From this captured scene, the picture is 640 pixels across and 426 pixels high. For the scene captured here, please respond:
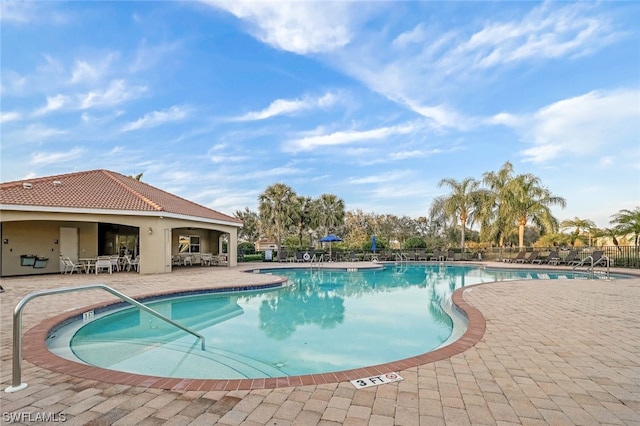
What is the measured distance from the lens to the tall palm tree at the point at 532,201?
2553 cm

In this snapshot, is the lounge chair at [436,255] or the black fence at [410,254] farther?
the lounge chair at [436,255]

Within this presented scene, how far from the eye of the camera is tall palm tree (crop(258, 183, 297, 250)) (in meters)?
27.9

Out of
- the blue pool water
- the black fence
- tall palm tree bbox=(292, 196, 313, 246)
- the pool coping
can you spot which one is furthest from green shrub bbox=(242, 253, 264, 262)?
the pool coping

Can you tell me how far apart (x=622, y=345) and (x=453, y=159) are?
21.1 meters

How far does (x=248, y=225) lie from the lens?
5162 centimetres

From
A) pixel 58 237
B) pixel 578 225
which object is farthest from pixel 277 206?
pixel 578 225

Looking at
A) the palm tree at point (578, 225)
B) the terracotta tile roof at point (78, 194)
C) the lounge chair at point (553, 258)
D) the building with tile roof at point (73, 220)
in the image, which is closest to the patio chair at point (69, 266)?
the building with tile roof at point (73, 220)

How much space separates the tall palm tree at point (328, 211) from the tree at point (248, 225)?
23605 millimetres

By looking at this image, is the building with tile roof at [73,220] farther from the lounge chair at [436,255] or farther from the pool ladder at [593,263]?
the lounge chair at [436,255]

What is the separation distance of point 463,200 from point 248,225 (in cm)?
3302

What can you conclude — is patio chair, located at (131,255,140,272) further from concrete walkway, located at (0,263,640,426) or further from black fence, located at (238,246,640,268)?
concrete walkway, located at (0,263,640,426)

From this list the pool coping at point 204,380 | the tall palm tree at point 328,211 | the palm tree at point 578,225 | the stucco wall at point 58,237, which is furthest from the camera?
the tall palm tree at point 328,211

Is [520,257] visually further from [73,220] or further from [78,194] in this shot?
[78,194]

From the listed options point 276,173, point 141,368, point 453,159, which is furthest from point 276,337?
point 276,173
